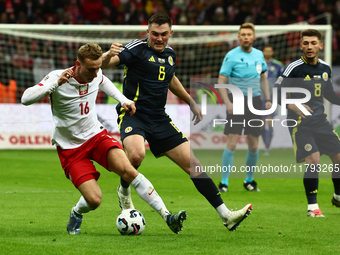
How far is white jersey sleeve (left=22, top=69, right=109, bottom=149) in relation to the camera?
4.99 meters

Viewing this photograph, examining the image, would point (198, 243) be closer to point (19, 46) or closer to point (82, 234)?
point (82, 234)

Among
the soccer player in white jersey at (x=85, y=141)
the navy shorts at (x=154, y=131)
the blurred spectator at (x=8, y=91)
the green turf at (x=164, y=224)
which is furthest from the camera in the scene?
the blurred spectator at (x=8, y=91)

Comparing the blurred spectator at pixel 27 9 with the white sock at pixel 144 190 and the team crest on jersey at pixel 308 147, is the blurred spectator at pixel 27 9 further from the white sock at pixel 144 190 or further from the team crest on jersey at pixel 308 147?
the white sock at pixel 144 190

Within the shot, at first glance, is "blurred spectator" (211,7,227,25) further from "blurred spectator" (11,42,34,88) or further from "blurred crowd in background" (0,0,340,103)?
"blurred spectator" (11,42,34,88)

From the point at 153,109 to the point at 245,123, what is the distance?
314 cm

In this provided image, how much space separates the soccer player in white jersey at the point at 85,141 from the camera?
4.86 metres

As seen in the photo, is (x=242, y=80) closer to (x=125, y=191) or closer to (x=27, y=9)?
(x=125, y=191)

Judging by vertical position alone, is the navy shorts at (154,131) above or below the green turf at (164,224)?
above

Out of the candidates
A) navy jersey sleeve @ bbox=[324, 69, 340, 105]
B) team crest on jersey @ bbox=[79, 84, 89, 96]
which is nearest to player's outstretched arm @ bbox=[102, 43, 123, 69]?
team crest on jersey @ bbox=[79, 84, 89, 96]

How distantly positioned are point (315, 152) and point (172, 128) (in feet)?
5.57

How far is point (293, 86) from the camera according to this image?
6.33 m

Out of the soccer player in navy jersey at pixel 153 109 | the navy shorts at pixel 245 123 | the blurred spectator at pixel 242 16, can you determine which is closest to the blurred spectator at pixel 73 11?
the blurred spectator at pixel 242 16

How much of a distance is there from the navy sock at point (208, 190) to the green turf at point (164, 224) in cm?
28

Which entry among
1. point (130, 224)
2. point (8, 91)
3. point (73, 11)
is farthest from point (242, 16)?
point (130, 224)
